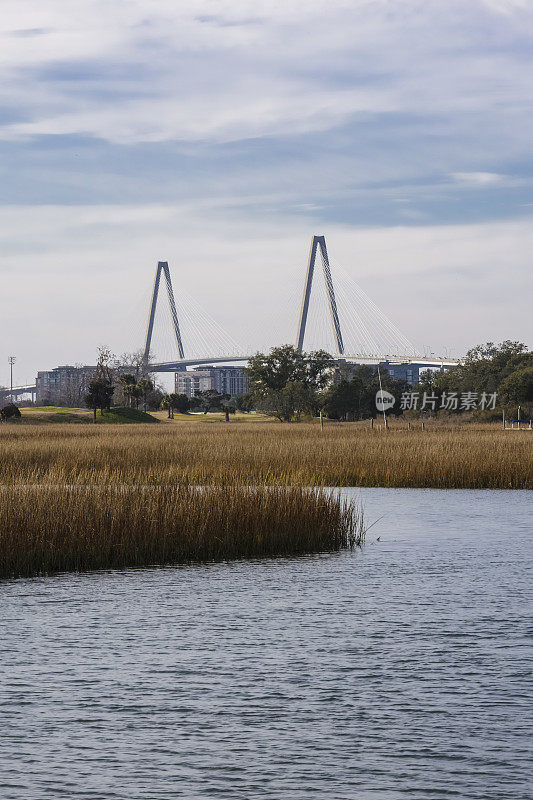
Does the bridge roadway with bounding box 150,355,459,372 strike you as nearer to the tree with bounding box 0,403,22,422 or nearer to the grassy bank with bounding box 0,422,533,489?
the tree with bounding box 0,403,22,422

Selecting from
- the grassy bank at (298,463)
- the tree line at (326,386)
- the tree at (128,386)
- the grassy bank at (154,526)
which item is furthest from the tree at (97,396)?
the grassy bank at (154,526)

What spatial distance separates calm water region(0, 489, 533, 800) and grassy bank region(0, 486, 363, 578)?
18.6 inches

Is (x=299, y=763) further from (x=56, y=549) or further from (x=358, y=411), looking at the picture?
(x=358, y=411)

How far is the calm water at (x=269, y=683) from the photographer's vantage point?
19.9 ft

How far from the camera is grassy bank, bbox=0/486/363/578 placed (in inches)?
500

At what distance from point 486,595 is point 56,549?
205 inches

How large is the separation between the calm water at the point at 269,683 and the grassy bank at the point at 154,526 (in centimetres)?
47

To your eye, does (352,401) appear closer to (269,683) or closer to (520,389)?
(520,389)

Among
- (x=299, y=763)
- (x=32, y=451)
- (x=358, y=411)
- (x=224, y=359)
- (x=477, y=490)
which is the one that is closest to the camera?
(x=299, y=763)

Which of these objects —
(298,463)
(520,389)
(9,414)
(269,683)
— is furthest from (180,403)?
(269,683)

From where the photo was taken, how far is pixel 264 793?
5797 mm

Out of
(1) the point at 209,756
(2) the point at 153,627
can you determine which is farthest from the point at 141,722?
(2) the point at 153,627

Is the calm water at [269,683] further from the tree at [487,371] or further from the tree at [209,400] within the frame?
the tree at [209,400]

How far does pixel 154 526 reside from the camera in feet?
44.5
